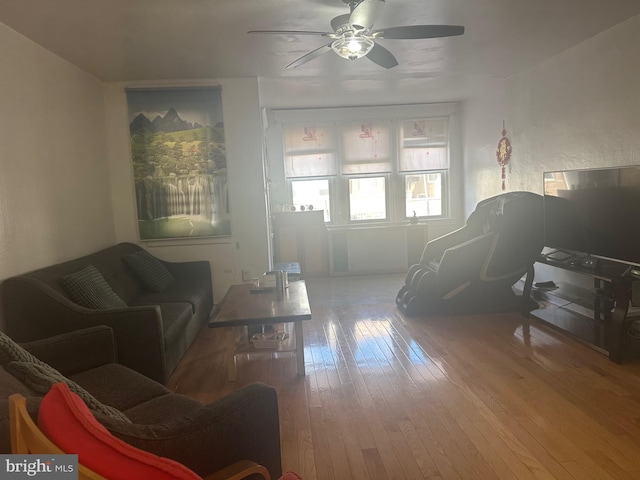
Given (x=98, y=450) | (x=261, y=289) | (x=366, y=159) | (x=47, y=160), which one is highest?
(x=366, y=159)

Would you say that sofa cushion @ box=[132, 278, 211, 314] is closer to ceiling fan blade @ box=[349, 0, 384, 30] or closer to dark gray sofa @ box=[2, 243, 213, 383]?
dark gray sofa @ box=[2, 243, 213, 383]

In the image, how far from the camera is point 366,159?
24.8 ft

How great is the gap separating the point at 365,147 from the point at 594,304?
4.45m

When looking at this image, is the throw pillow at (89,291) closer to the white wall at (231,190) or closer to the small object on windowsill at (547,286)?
the white wall at (231,190)

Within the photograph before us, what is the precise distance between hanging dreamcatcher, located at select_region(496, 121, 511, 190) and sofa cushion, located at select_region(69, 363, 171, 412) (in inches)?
201

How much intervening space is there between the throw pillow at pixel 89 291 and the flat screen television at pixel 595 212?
3765 millimetres

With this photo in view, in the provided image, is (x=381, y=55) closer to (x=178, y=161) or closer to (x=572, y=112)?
(x=572, y=112)

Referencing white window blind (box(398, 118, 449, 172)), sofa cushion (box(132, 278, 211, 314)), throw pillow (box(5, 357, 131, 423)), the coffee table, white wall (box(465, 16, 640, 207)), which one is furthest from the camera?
white window blind (box(398, 118, 449, 172))

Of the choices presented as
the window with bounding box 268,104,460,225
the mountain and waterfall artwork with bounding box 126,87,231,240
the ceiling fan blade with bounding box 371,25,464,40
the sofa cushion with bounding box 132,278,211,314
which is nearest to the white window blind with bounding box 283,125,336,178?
the window with bounding box 268,104,460,225

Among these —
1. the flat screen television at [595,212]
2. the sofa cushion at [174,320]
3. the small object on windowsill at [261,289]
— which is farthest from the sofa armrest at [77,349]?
the flat screen television at [595,212]

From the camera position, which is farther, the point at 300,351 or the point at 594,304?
the point at 594,304

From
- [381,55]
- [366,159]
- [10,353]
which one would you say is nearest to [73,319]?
[10,353]

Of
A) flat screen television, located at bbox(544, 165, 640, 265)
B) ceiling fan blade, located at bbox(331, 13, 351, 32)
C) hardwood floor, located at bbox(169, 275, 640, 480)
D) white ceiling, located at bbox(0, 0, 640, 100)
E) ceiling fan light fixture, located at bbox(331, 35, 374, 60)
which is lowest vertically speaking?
hardwood floor, located at bbox(169, 275, 640, 480)

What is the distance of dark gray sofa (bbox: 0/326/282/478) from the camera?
1.46m
